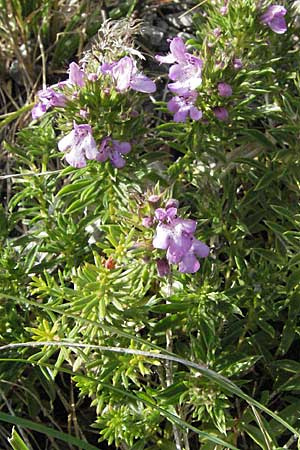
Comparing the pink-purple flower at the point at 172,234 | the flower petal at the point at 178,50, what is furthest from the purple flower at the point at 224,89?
the pink-purple flower at the point at 172,234

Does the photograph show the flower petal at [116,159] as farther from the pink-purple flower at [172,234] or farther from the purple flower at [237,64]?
the purple flower at [237,64]

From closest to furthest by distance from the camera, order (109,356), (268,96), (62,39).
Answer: (109,356) → (268,96) → (62,39)

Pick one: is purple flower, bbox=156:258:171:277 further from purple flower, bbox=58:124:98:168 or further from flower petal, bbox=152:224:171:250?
purple flower, bbox=58:124:98:168

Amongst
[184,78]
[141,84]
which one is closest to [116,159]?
[141,84]

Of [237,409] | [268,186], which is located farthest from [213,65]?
[237,409]

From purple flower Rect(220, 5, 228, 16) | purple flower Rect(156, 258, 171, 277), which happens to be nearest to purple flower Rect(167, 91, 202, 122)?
purple flower Rect(220, 5, 228, 16)

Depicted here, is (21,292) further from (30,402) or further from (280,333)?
(280,333)

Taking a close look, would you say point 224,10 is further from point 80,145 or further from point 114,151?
point 80,145
